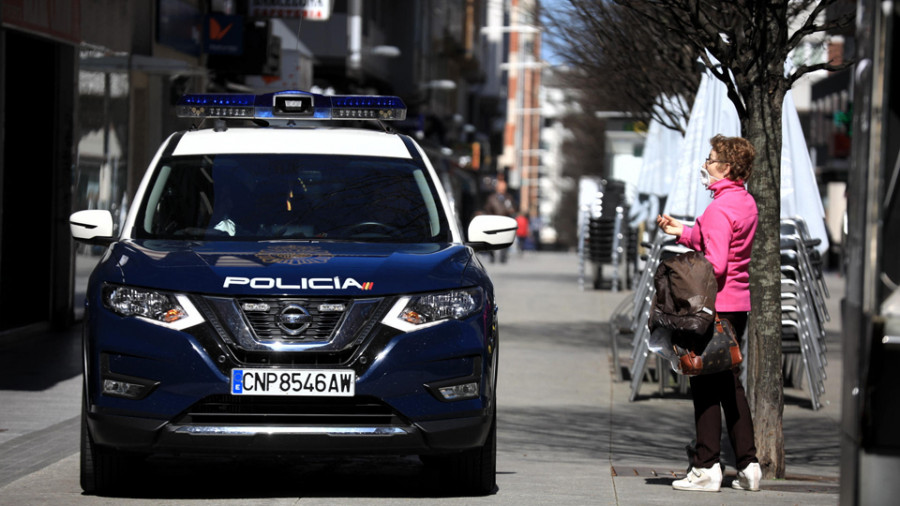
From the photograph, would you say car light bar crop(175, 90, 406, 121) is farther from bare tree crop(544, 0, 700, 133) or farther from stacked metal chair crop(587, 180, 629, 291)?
stacked metal chair crop(587, 180, 629, 291)

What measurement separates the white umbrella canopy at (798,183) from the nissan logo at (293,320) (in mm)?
6540

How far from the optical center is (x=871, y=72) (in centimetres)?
424

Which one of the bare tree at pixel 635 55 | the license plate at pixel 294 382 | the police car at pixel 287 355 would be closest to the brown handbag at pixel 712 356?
the police car at pixel 287 355

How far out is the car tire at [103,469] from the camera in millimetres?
6992

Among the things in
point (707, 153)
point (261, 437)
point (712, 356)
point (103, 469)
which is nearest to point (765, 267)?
point (712, 356)

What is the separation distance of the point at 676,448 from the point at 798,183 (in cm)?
370

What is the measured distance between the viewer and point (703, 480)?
7.55 m

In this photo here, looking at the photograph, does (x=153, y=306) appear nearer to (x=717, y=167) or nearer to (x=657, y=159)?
(x=717, y=167)

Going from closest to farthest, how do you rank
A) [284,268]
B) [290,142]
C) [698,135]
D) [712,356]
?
[284,268] → [712,356] → [290,142] → [698,135]

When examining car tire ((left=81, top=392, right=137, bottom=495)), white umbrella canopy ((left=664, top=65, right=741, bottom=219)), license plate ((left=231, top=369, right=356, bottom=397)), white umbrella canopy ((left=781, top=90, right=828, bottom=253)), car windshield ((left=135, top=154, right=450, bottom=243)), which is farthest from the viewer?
white umbrella canopy ((left=664, top=65, right=741, bottom=219))

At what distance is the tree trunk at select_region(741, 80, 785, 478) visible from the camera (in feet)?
27.5

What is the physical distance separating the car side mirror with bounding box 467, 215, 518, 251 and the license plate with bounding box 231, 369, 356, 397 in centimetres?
132

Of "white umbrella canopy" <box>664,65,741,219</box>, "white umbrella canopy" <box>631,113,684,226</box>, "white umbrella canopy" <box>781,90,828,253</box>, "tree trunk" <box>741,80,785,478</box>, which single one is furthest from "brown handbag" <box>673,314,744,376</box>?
"white umbrella canopy" <box>631,113,684,226</box>

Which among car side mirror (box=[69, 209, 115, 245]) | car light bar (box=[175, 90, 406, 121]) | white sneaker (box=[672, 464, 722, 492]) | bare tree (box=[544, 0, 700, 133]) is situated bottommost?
white sneaker (box=[672, 464, 722, 492])
